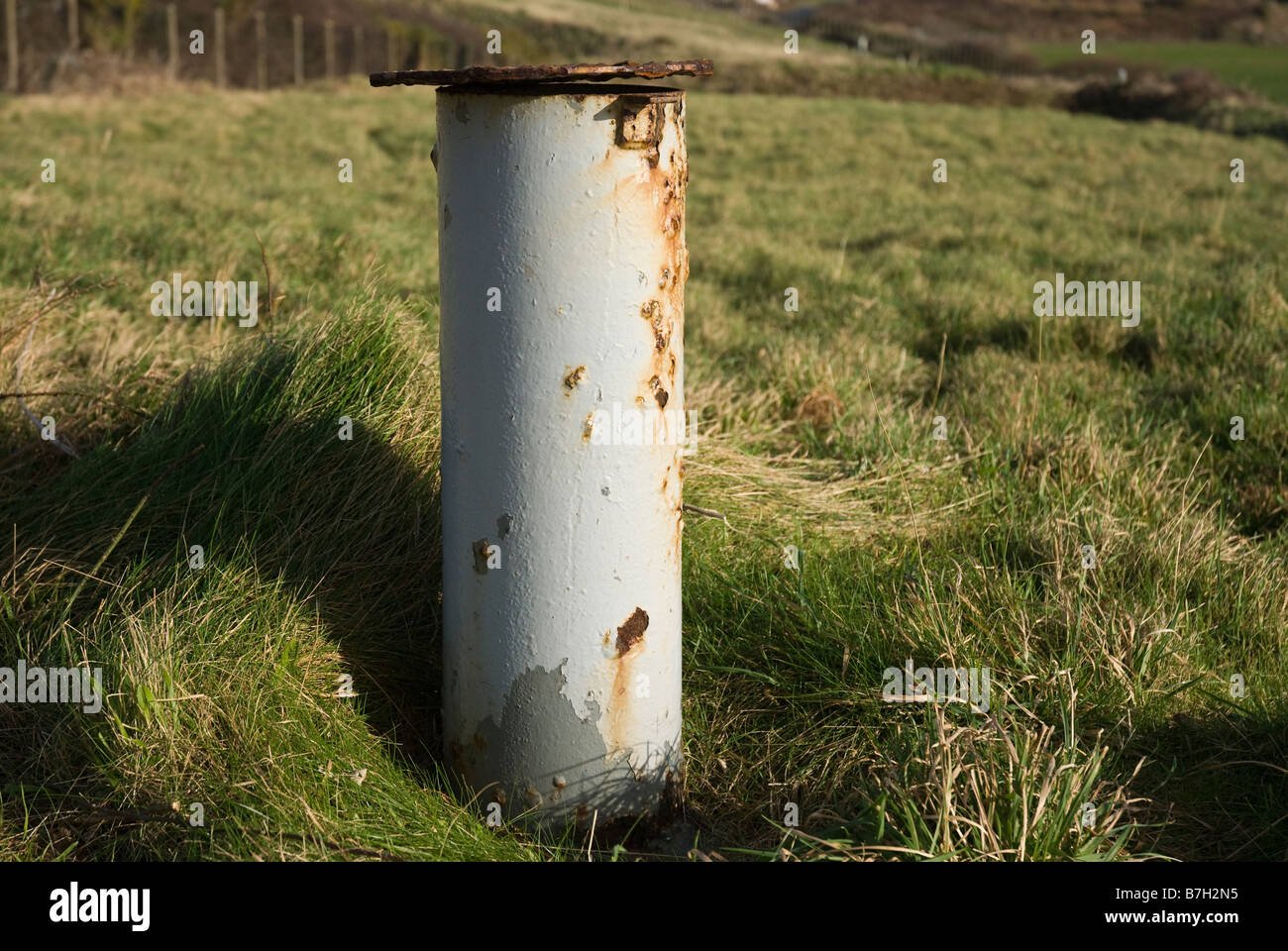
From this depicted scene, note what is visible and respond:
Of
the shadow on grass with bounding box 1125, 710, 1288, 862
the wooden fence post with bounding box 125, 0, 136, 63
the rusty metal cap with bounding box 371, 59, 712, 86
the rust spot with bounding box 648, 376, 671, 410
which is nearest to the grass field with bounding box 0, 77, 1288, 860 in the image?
the shadow on grass with bounding box 1125, 710, 1288, 862

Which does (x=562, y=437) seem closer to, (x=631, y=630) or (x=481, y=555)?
(x=481, y=555)

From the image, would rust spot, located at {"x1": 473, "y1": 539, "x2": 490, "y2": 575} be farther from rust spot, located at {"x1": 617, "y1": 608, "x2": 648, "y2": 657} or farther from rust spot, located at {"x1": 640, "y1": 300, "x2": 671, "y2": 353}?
rust spot, located at {"x1": 640, "y1": 300, "x2": 671, "y2": 353}

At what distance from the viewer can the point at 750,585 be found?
2971 mm

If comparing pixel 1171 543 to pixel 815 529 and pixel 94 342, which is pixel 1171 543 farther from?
→ pixel 94 342

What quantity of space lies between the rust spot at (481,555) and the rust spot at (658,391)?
1.40ft

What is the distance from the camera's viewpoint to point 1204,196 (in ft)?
38.1

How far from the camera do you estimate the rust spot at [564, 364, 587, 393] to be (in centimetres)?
214

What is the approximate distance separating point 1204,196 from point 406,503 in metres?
11.0

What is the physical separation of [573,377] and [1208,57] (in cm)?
3901

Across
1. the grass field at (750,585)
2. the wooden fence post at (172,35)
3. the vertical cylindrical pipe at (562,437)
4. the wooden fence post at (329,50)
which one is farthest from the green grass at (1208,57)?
the vertical cylindrical pipe at (562,437)

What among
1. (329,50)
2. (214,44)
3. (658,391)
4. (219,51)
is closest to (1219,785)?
(658,391)

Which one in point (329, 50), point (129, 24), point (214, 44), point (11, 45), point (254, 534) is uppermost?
point (329, 50)
